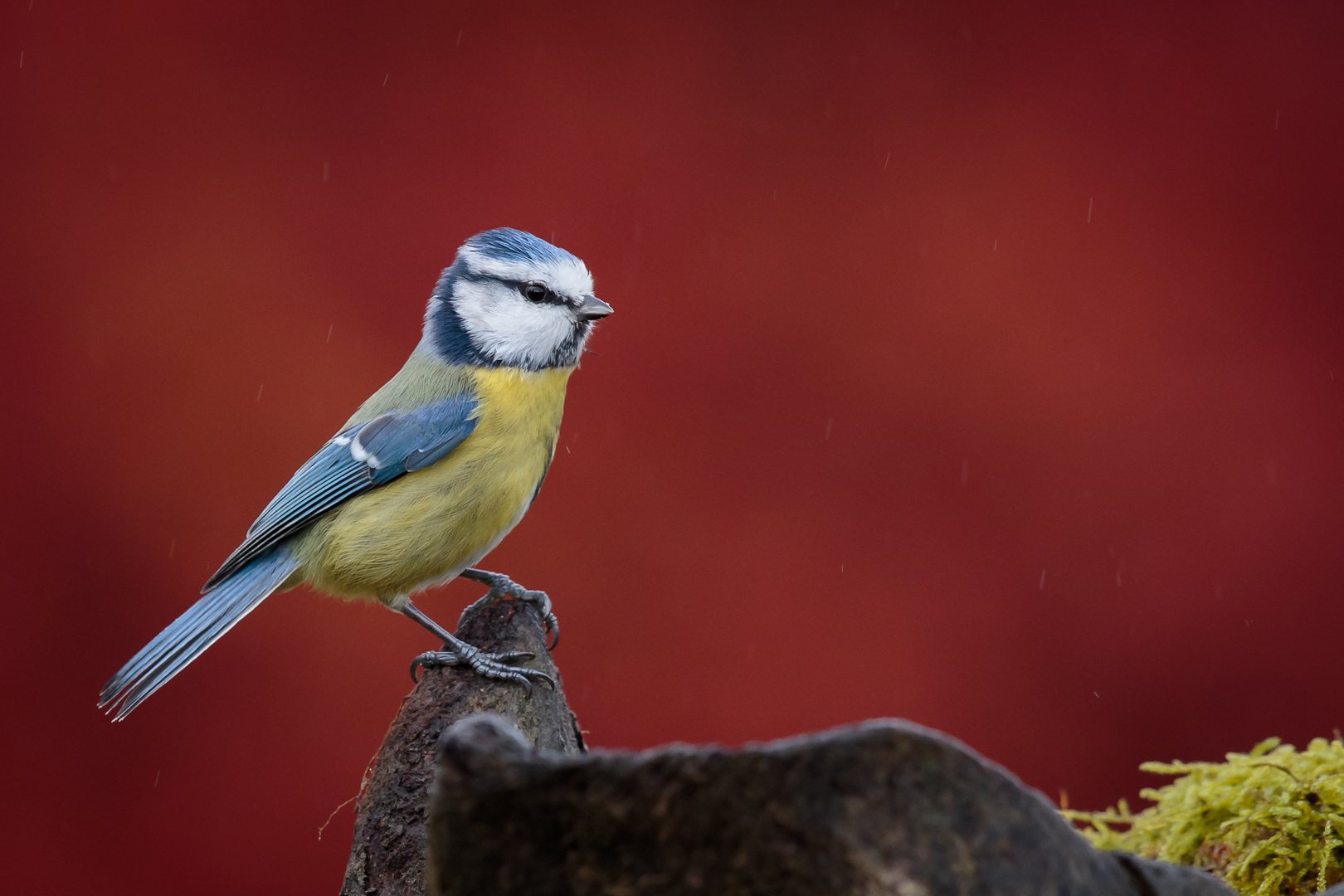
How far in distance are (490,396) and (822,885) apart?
3.66 ft

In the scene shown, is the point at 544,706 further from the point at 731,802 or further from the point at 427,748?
the point at 731,802

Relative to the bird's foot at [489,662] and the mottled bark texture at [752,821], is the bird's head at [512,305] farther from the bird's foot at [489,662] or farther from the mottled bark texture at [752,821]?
the mottled bark texture at [752,821]

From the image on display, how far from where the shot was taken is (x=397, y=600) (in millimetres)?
1538

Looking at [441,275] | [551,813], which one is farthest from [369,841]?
[441,275]

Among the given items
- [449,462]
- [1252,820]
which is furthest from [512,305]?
[1252,820]

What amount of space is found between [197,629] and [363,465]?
1.01 ft

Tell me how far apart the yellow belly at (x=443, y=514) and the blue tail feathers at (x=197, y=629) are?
2.0 inches

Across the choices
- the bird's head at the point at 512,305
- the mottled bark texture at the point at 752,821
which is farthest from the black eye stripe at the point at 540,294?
the mottled bark texture at the point at 752,821

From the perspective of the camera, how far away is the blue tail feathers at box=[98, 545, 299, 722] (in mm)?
1307

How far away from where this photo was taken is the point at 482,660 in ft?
3.87

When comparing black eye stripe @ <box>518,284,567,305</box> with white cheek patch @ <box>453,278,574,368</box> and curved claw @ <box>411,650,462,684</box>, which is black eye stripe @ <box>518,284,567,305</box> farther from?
curved claw @ <box>411,650,462,684</box>

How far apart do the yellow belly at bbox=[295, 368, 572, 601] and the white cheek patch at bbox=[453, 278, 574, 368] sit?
32 mm

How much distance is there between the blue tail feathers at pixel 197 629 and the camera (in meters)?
1.31

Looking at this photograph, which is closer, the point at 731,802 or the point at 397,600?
the point at 731,802
